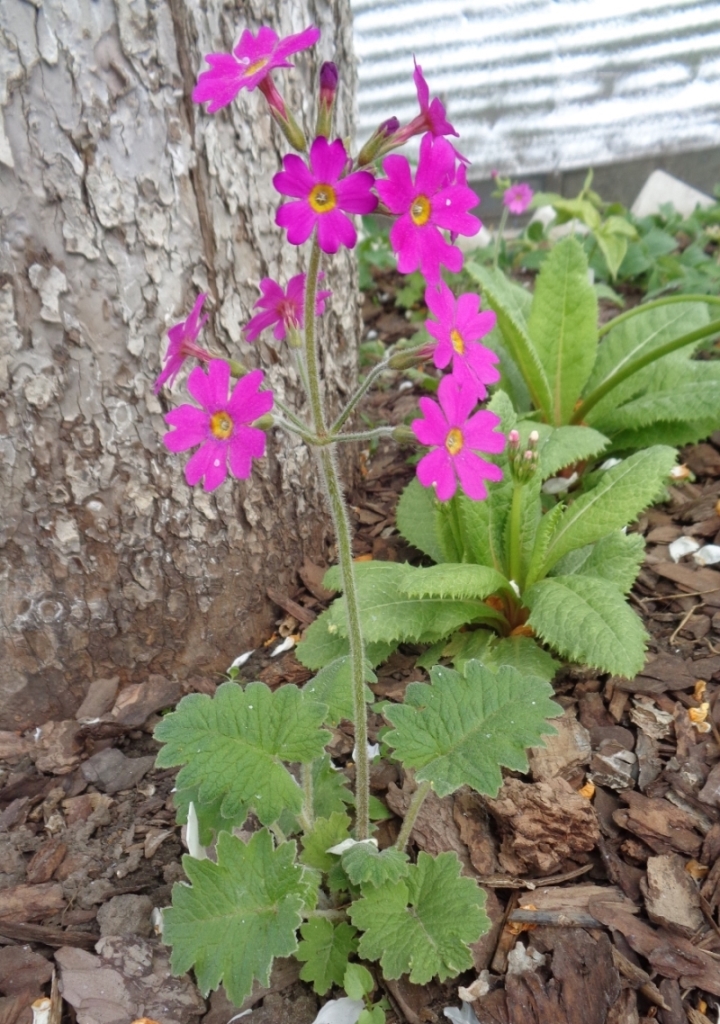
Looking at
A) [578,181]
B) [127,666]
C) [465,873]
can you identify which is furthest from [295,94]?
[578,181]

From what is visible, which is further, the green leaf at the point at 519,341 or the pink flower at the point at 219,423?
the green leaf at the point at 519,341

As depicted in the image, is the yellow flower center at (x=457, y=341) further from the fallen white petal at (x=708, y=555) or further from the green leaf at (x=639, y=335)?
the green leaf at (x=639, y=335)

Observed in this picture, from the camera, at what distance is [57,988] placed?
161 cm

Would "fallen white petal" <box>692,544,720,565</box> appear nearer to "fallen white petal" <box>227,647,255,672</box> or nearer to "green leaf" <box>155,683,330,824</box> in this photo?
"fallen white petal" <box>227,647,255,672</box>

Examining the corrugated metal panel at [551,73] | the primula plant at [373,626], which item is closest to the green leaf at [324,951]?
the primula plant at [373,626]

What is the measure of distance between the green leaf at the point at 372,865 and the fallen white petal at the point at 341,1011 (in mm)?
248

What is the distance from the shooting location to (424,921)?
5.04 feet

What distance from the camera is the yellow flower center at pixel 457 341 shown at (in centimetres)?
124

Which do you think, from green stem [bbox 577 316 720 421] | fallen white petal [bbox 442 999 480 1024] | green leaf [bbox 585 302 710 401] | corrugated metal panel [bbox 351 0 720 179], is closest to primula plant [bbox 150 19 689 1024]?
fallen white petal [bbox 442 999 480 1024]

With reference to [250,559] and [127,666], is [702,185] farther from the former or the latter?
[127,666]

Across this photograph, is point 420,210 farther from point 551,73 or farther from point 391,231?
point 551,73

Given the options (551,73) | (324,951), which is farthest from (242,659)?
(551,73)

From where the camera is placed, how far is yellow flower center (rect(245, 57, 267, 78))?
3.75ft

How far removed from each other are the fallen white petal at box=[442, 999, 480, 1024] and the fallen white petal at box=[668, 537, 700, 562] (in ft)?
4.86
